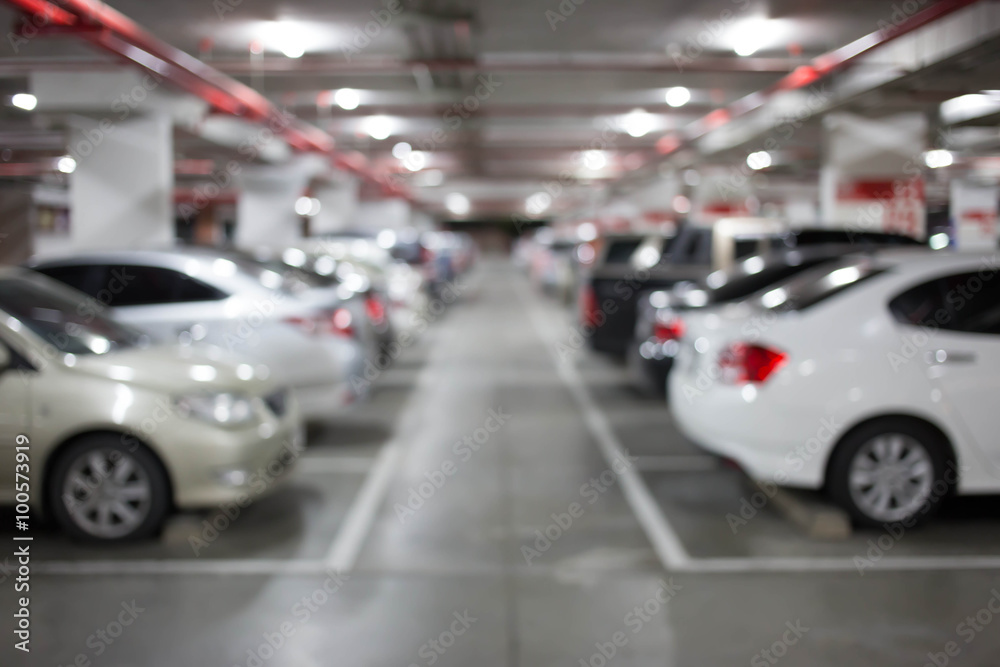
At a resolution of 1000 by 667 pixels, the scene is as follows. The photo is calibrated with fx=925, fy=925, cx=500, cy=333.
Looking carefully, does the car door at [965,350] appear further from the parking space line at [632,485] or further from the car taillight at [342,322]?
the car taillight at [342,322]

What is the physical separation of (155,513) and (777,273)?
17.4 feet

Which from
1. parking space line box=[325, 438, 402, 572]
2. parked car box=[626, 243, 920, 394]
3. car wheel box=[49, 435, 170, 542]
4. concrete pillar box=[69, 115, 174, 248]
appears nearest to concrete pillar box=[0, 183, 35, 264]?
concrete pillar box=[69, 115, 174, 248]

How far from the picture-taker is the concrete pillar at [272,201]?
69.6 ft

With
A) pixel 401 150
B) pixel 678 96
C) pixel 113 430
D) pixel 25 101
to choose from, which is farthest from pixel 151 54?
pixel 401 150

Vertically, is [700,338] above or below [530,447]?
above

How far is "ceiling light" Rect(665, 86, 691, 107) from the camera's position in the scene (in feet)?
50.3

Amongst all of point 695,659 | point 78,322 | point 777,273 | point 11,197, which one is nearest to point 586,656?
point 695,659

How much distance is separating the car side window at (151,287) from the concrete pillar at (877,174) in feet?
30.8

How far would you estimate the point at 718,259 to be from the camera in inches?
449

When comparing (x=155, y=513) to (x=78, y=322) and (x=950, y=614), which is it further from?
(x=950, y=614)

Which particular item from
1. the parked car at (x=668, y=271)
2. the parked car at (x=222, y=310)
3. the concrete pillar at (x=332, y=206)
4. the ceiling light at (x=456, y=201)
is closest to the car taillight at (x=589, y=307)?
the parked car at (x=668, y=271)

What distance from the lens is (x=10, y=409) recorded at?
206 inches

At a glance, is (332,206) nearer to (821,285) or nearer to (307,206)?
(307,206)

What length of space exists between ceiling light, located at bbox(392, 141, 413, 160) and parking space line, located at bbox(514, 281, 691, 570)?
36.7 ft
